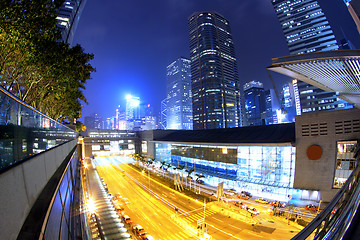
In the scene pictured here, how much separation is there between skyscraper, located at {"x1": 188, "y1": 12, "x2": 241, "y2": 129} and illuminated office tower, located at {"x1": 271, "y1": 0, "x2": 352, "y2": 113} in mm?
54053

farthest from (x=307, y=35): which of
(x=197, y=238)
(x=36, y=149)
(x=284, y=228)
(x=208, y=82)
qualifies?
(x=36, y=149)

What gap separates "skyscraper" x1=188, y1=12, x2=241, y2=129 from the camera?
146 metres

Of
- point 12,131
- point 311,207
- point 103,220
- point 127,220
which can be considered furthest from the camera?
point 311,207

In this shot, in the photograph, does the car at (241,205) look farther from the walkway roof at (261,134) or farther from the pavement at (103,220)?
the pavement at (103,220)

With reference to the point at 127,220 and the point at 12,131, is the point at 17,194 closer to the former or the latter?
the point at 12,131

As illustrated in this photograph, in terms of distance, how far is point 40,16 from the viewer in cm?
1190

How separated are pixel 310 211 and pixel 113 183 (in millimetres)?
45704

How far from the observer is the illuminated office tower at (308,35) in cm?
8369

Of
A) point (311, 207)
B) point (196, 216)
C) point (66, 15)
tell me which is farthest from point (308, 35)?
point (66, 15)

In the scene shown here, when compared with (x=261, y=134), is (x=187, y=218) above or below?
below

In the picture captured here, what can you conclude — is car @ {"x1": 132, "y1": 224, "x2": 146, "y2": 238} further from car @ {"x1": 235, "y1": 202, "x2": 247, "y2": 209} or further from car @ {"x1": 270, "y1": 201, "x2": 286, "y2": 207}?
car @ {"x1": 270, "y1": 201, "x2": 286, "y2": 207}

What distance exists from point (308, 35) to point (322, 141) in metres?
90.5

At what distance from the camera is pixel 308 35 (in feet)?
314

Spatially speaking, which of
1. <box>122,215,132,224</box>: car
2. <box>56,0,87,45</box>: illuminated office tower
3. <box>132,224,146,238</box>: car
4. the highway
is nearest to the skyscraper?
<box>56,0,87,45</box>: illuminated office tower
